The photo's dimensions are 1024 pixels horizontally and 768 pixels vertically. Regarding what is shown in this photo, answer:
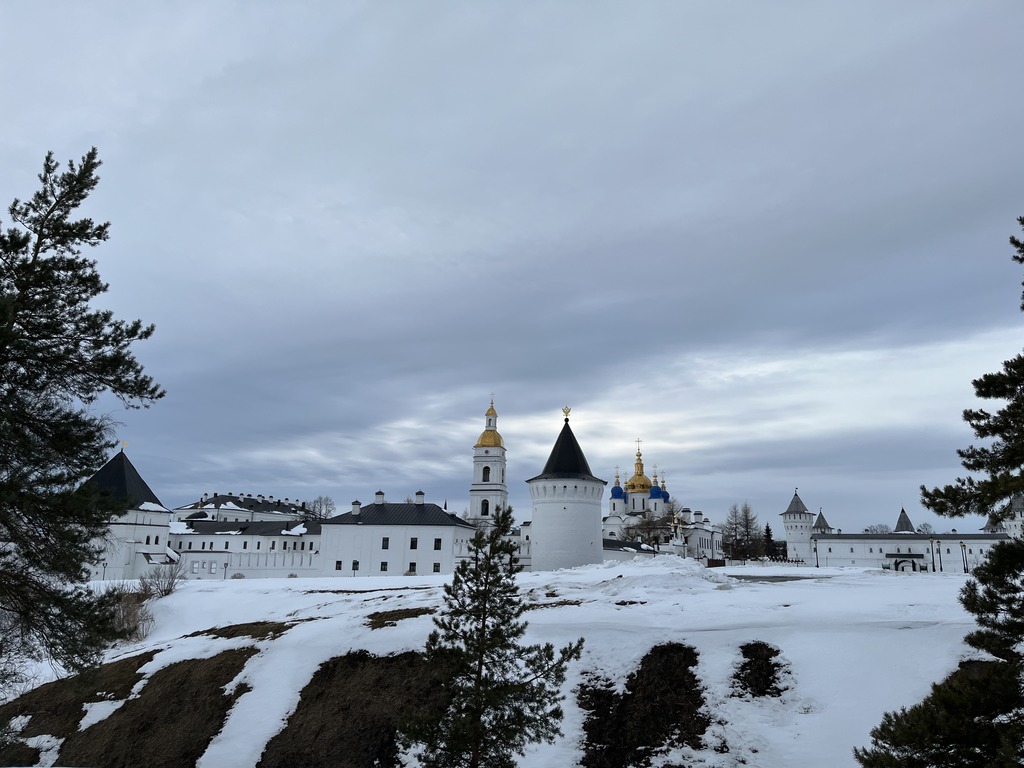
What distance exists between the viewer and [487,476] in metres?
80.2

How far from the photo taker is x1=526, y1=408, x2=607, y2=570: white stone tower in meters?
45.2

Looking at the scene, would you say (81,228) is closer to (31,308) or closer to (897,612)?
(31,308)

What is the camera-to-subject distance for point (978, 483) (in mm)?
8211

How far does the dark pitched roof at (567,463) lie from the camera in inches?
1805

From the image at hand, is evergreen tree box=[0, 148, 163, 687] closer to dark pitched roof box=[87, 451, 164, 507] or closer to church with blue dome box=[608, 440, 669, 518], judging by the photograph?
dark pitched roof box=[87, 451, 164, 507]

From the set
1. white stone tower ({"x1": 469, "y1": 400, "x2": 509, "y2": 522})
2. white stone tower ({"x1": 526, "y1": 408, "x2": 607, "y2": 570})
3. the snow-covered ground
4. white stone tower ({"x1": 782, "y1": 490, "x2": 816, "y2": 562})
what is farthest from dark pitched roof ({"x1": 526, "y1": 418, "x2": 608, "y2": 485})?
white stone tower ({"x1": 782, "y1": 490, "x2": 816, "y2": 562})

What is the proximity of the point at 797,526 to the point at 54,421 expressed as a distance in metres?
107

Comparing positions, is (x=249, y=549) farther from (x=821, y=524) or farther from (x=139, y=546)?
(x=821, y=524)

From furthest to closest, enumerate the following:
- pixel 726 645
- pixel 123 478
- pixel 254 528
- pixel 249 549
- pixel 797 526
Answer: pixel 797 526 → pixel 254 528 → pixel 249 549 → pixel 123 478 → pixel 726 645

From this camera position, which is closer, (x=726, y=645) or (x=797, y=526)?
(x=726, y=645)

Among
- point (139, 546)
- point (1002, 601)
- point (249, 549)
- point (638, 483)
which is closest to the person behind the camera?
point (1002, 601)

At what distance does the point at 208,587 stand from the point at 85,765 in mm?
24586

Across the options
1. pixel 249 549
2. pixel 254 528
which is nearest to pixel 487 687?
pixel 249 549

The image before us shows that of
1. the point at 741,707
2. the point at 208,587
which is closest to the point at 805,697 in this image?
the point at 741,707
